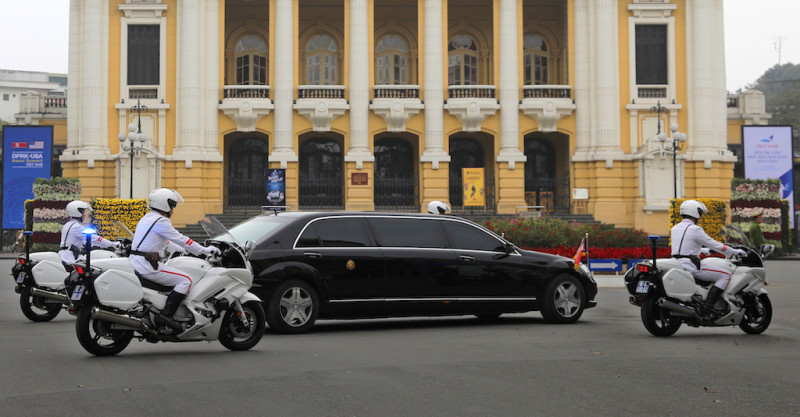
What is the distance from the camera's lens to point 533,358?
10281 mm

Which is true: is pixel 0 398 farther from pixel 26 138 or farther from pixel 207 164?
pixel 26 138

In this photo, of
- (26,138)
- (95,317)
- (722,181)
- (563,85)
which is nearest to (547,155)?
(563,85)

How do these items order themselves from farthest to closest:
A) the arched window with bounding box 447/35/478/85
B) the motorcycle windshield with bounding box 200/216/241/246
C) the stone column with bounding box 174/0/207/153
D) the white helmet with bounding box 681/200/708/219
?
the arched window with bounding box 447/35/478/85, the stone column with bounding box 174/0/207/153, the white helmet with bounding box 681/200/708/219, the motorcycle windshield with bounding box 200/216/241/246

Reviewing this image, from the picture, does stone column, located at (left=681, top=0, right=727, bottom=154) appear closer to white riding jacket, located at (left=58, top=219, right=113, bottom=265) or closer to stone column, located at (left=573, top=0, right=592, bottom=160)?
stone column, located at (left=573, top=0, right=592, bottom=160)

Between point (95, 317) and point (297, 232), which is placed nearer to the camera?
point (95, 317)

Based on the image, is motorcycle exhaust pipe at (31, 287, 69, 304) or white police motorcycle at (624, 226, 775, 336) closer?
white police motorcycle at (624, 226, 775, 336)

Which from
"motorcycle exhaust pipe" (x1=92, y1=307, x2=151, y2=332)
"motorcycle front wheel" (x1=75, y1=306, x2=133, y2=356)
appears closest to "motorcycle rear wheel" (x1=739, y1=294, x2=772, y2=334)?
"motorcycle exhaust pipe" (x1=92, y1=307, x2=151, y2=332)

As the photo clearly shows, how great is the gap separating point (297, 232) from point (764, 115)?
44.3m

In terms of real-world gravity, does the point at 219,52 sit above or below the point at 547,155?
above

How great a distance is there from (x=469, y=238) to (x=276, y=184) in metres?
28.1

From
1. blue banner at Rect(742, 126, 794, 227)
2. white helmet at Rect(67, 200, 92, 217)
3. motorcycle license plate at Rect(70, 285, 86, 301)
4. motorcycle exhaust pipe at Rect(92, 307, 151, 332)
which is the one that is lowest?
motorcycle exhaust pipe at Rect(92, 307, 151, 332)

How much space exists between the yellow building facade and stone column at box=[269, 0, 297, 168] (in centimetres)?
6

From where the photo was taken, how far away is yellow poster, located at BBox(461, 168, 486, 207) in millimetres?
41719

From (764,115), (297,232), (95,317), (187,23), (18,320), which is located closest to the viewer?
(95,317)
